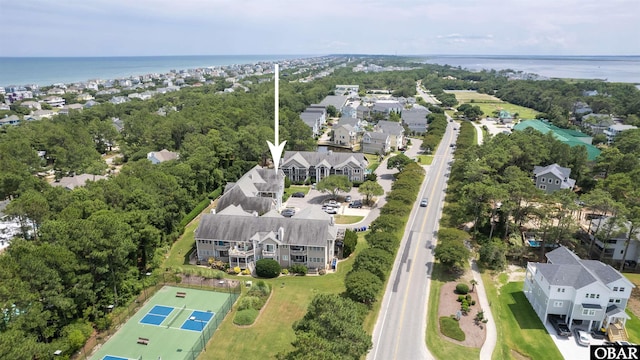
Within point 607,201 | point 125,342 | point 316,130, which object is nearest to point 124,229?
point 125,342

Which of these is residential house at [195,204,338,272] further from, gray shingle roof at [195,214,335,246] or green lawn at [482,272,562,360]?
green lawn at [482,272,562,360]

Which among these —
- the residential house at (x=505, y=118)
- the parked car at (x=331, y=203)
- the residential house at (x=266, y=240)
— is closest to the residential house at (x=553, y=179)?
the parked car at (x=331, y=203)

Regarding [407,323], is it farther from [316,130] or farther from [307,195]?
[316,130]

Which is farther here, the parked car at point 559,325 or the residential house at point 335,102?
the residential house at point 335,102

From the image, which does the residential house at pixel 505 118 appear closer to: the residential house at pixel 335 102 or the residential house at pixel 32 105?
the residential house at pixel 335 102

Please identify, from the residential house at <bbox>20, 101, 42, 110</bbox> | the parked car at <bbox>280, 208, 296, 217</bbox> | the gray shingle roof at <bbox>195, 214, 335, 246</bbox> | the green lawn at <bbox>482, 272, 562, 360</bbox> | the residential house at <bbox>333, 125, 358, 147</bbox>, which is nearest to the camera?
the green lawn at <bbox>482, 272, 562, 360</bbox>

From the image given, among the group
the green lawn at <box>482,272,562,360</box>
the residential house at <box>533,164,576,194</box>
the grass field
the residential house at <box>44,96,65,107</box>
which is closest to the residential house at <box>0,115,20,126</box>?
the residential house at <box>44,96,65,107</box>

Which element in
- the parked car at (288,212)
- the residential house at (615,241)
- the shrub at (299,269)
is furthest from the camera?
the parked car at (288,212)

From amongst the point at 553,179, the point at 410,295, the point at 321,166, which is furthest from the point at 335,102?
the point at 410,295
